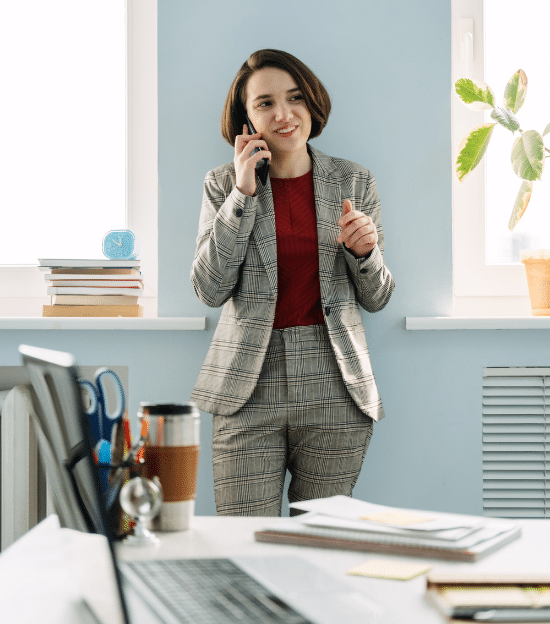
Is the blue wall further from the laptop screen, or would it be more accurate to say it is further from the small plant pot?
the laptop screen

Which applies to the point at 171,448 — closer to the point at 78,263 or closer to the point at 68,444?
the point at 68,444

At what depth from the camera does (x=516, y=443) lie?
2.06 meters

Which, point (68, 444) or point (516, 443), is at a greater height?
point (68, 444)

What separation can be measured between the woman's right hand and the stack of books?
0.52 m

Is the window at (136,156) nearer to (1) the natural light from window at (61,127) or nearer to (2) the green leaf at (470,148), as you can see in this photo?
(1) the natural light from window at (61,127)

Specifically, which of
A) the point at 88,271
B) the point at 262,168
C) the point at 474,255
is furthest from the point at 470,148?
the point at 88,271

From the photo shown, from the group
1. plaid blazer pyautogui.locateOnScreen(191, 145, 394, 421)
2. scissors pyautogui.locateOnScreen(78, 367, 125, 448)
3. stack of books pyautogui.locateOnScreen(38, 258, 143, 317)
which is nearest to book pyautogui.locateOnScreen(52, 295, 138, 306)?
stack of books pyautogui.locateOnScreen(38, 258, 143, 317)

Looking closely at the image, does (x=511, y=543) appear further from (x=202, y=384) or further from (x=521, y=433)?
(x=521, y=433)

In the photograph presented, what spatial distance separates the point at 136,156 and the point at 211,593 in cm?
186

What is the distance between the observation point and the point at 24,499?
1609 millimetres

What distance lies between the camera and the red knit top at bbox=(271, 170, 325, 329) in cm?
172

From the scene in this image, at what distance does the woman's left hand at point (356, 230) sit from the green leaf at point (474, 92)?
0.64m

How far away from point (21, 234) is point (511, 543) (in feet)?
6.42

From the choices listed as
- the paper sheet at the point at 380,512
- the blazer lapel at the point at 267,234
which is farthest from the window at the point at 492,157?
the paper sheet at the point at 380,512
